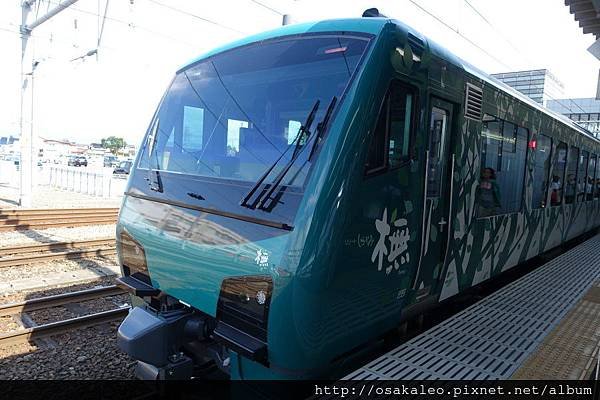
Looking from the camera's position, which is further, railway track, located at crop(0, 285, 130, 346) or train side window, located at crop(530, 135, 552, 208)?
train side window, located at crop(530, 135, 552, 208)

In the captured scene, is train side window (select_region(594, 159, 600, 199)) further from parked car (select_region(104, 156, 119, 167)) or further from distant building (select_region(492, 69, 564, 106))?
parked car (select_region(104, 156, 119, 167))

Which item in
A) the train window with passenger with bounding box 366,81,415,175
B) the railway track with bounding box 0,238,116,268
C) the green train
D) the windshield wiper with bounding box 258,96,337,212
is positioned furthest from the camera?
the railway track with bounding box 0,238,116,268

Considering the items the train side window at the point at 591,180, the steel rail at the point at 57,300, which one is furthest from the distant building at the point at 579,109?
the steel rail at the point at 57,300

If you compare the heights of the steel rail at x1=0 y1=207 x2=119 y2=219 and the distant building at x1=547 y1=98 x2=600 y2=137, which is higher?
the distant building at x1=547 y1=98 x2=600 y2=137

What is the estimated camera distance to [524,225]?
20.1 ft

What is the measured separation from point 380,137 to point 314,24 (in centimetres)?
103

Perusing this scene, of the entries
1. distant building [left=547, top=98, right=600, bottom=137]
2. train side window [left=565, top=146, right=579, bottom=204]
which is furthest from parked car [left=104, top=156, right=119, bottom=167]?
train side window [left=565, top=146, right=579, bottom=204]

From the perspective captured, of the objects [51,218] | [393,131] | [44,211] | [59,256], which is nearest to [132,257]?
[393,131]

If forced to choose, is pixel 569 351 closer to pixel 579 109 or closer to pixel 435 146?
pixel 435 146

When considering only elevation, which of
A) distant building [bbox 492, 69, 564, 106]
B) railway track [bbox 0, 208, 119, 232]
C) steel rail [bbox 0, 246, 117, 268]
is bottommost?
steel rail [bbox 0, 246, 117, 268]

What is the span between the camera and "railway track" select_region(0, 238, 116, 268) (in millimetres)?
7490

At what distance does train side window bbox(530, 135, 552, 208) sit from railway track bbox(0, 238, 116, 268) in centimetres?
748

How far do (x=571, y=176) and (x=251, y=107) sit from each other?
25.3 ft

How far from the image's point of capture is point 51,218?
452 inches
